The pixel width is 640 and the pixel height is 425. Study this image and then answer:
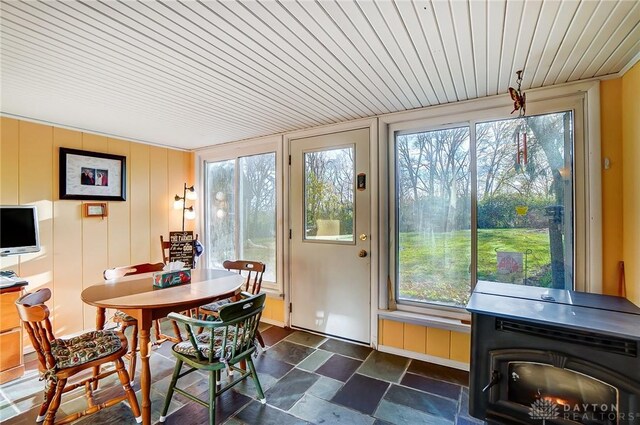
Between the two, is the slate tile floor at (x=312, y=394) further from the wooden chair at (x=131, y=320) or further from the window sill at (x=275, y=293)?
the window sill at (x=275, y=293)

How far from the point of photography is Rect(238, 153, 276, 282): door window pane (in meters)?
3.65

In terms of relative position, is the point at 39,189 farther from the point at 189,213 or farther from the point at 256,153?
the point at 256,153

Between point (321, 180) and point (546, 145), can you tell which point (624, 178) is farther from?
point (321, 180)

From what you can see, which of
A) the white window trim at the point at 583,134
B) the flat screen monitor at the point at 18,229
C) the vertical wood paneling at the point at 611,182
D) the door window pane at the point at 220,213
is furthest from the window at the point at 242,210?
the vertical wood paneling at the point at 611,182

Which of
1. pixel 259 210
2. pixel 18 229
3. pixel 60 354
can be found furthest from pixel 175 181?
pixel 60 354

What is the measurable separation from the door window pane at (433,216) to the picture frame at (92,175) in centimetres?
323

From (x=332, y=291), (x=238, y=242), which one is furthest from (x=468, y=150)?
(x=238, y=242)

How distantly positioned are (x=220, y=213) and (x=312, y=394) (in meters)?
2.71

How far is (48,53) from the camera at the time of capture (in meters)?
1.69

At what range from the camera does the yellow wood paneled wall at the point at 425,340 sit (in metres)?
2.52

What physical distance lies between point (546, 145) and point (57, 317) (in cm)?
481

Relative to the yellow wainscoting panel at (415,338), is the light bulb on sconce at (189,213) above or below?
above

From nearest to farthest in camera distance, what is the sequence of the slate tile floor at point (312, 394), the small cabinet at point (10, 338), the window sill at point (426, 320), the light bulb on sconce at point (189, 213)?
the slate tile floor at point (312, 394) < the small cabinet at point (10, 338) < the window sill at point (426, 320) < the light bulb on sconce at point (189, 213)

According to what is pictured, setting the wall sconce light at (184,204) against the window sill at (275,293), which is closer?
the window sill at (275,293)
